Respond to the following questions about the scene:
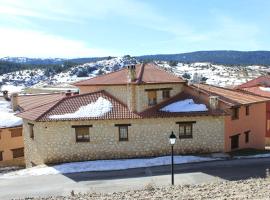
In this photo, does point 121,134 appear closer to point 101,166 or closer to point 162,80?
point 101,166

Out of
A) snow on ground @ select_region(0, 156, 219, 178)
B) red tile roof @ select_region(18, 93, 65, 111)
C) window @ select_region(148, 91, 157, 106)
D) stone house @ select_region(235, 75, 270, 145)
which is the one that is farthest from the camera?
stone house @ select_region(235, 75, 270, 145)

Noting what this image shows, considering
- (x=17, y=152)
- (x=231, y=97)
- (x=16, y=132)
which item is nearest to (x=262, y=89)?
(x=231, y=97)

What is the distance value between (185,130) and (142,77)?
5.57 metres

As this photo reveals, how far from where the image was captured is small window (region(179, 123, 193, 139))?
105 feet

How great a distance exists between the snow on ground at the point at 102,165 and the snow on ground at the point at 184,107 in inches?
145

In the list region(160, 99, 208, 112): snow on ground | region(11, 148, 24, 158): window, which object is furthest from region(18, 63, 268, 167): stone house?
region(11, 148, 24, 158): window

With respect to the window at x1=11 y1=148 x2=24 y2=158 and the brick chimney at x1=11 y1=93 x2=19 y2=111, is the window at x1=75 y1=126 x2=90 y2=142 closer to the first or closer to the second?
the window at x1=11 y1=148 x2=24 y2=158

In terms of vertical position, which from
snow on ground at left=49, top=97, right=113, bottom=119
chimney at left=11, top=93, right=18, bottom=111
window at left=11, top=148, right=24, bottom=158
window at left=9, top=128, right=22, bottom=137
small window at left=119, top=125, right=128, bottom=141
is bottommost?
window at left=11, top=148, right=24, bottom=158

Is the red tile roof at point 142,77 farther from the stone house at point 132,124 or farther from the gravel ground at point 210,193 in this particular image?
the gravel ground at point 210,193

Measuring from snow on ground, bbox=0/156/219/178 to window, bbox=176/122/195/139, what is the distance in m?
1.96

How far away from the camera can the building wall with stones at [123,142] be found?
31188 mm

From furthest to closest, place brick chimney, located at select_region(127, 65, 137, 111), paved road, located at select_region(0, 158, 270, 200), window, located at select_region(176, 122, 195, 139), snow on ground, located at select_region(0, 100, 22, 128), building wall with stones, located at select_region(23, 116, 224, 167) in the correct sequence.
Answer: snow on ground, located at select_region(0, 100, 22, 128) → brick chimney, located at select_region(127, 65, 137, 111) → window, located at select_region(176, 122, 195, 139) → building wall with stones, located at select_region(23, 116, 224, 167) → paved road, located at select_region(0, 158, 270, 200)

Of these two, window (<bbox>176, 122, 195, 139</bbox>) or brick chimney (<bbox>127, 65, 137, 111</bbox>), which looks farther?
brick chimney (<bbox>127, 65, 137, 111</bbox>)

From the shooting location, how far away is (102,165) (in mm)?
29516
